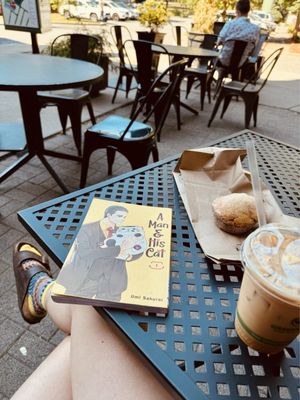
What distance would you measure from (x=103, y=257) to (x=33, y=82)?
5.14 feet

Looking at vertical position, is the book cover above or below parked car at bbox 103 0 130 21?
below

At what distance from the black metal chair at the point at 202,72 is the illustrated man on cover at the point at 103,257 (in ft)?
13.8

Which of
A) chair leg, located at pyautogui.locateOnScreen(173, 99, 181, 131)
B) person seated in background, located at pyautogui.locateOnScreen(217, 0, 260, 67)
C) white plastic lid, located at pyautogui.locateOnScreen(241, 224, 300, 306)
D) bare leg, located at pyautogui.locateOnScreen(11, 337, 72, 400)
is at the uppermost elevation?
person seated in background, located at pyautogui.locateOnScreen(217, 0, 260, 67)

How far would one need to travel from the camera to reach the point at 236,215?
75 cm

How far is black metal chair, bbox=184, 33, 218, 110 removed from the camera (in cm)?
447

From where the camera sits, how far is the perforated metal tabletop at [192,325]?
0.49m

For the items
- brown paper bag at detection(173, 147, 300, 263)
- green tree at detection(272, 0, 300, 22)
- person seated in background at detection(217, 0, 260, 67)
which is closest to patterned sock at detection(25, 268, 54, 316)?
brown paper bag at detection(173, 147, 300, 263)

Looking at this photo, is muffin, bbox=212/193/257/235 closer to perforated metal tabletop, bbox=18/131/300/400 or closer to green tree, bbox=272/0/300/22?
perforated metal tabletop, bbox=18/131/300/400

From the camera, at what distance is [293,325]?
480mm

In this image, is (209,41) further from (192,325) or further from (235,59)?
(192,325)

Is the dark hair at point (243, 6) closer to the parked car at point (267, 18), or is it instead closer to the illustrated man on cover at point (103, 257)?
the illustrated man on cover at point (103, 257)

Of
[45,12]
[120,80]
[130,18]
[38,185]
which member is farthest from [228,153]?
[130,18]


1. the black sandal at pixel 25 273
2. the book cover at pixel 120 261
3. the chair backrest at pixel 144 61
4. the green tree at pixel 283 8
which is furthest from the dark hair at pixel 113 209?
the green tree at pixel 283 8

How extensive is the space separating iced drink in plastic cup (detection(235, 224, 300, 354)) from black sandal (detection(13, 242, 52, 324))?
861 mm
